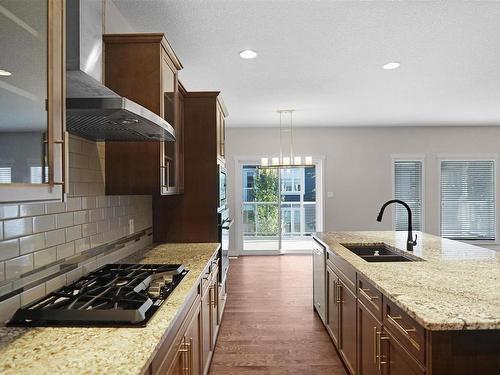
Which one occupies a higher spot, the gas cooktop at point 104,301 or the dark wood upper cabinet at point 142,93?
the dark wood upper cabinet at point 142,93

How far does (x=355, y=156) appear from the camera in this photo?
732 centimetres

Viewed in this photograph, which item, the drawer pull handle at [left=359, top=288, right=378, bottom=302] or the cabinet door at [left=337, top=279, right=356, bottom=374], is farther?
the cabinet door at [left=337, top=279, right=356, bottom=374]

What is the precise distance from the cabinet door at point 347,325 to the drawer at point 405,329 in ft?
1.89

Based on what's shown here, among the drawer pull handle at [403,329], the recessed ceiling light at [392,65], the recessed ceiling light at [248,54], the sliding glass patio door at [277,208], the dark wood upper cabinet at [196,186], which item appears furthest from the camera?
the sliding glass patio door at [277,208]

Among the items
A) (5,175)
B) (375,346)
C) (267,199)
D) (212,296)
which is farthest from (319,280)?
(267,199)

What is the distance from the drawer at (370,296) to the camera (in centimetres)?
184

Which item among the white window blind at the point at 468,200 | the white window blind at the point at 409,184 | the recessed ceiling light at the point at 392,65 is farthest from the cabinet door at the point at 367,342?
the white window blind at the point at 468,200

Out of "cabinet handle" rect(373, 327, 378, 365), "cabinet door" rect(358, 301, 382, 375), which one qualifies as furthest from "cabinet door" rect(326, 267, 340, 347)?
"cabinet handle" rect(373, 327, 378, 365)

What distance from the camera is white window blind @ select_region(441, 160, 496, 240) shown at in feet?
24.1

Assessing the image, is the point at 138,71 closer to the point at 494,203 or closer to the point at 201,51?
the point at 201,51

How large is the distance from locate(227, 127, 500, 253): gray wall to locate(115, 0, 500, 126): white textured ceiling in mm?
1857

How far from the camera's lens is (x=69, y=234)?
1.87m

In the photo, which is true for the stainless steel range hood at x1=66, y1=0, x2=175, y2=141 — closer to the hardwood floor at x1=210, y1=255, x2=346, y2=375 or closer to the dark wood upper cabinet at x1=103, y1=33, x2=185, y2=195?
the dark wood upper cabinet at x1=103, y1=33, x2=185, y2=195

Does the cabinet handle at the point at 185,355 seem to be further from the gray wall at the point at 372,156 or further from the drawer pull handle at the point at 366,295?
the gray wall at the point at 372,156
